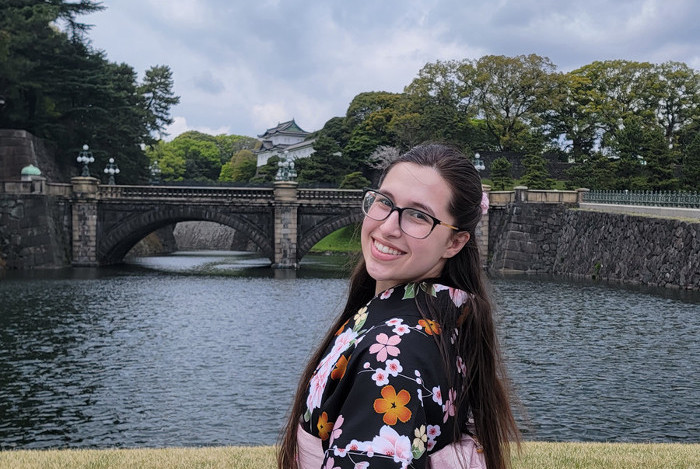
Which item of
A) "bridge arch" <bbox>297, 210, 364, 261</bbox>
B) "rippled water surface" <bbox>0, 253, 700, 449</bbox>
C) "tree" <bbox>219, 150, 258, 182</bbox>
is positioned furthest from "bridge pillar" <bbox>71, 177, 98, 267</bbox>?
"tree" <bbox>219, 150, 258, 182</bbox>

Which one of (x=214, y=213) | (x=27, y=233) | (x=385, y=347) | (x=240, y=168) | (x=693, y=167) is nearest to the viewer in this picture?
(x=385, y=347)

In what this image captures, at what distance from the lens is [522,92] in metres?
63.9

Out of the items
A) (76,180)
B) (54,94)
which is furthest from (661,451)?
(54,94)

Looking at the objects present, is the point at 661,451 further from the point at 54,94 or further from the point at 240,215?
the point at 54,94

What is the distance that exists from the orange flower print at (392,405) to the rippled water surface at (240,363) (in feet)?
10.3

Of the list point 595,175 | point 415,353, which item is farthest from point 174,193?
point 415,353

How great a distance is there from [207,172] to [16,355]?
320 feet

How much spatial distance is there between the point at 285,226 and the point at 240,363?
27.3 metres

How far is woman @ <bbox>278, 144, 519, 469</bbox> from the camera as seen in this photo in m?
2.32

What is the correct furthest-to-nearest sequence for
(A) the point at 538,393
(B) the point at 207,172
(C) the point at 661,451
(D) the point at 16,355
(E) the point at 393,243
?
(B) the point at 207,172
(D) the point at 16,355
(A) the point at 538,393
(C) the point at 661,451
(E) the point at 393,243

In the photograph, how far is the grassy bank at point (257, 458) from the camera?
7.61 metres

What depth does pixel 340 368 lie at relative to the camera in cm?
252

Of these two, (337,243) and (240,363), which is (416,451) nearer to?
(240,363)

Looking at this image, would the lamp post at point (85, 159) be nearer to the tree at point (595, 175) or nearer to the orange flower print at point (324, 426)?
the tree at point (595, 175)
